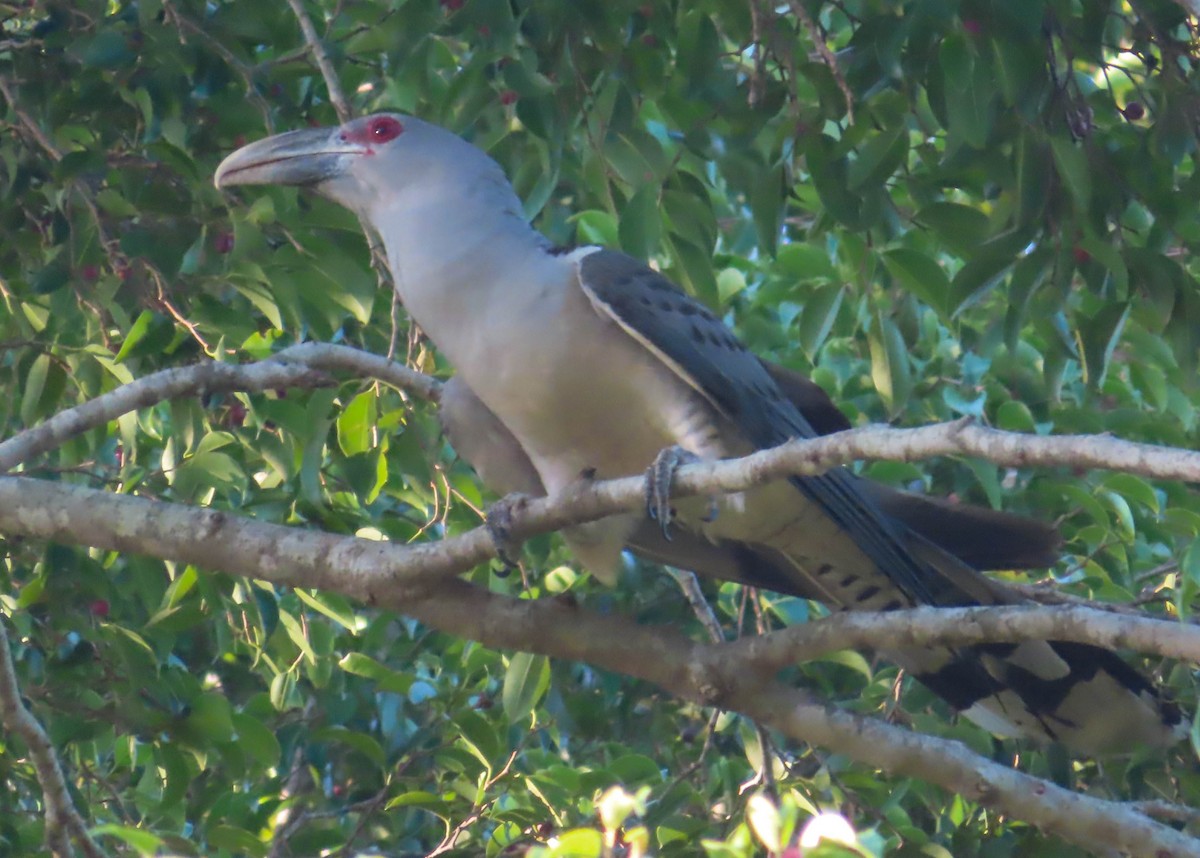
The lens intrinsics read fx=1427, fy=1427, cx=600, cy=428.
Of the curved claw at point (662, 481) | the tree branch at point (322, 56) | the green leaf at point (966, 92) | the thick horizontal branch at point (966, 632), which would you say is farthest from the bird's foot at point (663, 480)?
the tree branch at point (322, 56)

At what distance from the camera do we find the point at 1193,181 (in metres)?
2.76

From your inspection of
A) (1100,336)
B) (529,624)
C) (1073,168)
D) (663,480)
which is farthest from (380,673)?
(1073,168)

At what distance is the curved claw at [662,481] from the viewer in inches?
97.9

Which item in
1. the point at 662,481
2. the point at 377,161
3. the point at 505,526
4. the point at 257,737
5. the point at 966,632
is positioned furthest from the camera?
the point at 377,161

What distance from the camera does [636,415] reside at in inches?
123

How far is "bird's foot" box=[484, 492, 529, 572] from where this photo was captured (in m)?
2.55

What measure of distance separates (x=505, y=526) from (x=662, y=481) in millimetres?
324

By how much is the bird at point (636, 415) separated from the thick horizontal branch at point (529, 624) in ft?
1.00

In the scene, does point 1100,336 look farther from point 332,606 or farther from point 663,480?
point 332,606

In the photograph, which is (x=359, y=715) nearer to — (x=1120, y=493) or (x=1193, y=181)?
(x=1120, y=493)

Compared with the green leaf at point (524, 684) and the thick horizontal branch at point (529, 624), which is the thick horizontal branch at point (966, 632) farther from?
the green leaf at point (524, 684)

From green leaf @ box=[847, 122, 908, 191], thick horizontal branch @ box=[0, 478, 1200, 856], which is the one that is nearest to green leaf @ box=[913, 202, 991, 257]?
green leaf @ box=[847, 122, 908, 191]

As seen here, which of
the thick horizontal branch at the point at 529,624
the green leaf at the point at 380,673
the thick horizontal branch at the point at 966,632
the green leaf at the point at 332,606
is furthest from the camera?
the green leaf at the point at 380,673

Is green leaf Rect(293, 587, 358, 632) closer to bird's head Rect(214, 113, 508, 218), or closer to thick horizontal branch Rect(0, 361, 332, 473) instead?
thick horizontal branch Rect(0, 361, 332, 473)
